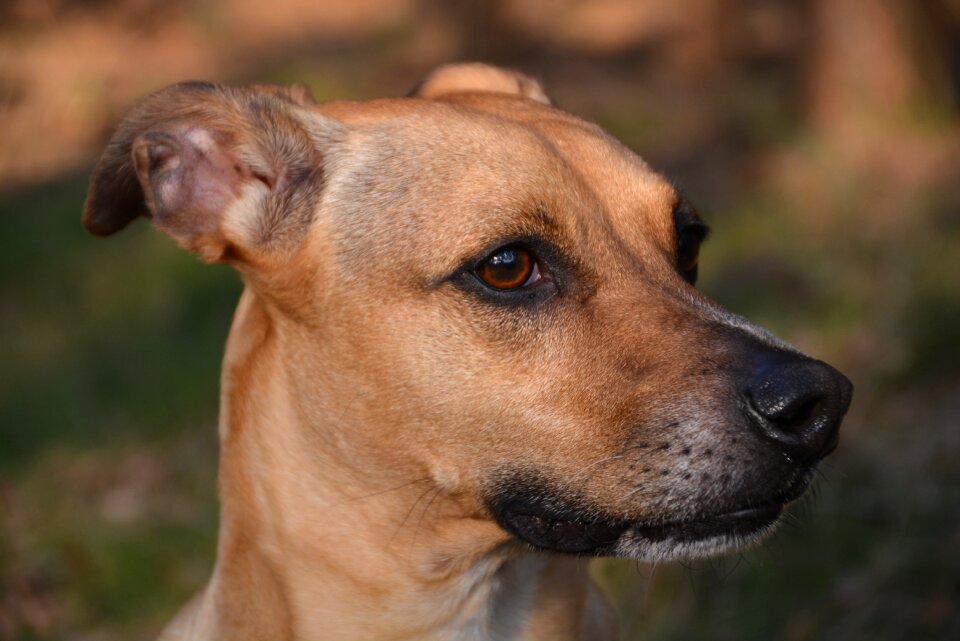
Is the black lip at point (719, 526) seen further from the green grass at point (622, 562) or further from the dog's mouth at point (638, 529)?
the green grass at point (622, 562)

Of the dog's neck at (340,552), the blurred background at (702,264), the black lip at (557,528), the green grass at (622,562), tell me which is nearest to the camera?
the black lip at (557,528)

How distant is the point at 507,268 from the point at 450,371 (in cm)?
37

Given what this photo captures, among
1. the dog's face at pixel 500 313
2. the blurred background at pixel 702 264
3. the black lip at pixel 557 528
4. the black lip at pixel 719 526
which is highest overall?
the dog's face at pixel 500 313

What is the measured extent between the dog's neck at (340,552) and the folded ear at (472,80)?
4.76 feet

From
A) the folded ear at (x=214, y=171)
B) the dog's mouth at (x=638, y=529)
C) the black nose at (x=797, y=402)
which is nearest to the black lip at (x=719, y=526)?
the dog's mouth at (x=638, y=529)

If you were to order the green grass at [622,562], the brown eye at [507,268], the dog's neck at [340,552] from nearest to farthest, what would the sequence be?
the brown eye at [507,268] → the dog's neck at [340,552] → the green grass at [622,562]

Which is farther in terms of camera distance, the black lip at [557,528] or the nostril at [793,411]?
the black lip at [557,528]

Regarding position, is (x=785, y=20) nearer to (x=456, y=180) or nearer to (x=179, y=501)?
(x=179, y=501)

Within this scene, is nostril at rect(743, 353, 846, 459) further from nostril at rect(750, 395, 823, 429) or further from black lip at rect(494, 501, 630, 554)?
black lip at rect(494, 501, 630, 554)

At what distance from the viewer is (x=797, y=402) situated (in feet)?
10.1

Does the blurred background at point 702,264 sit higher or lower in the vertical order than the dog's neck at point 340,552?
lower

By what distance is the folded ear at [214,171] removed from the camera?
3703 mm

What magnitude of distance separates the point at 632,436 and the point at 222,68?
1172 cm

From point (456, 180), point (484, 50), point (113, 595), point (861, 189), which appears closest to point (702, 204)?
point (861, 189)
